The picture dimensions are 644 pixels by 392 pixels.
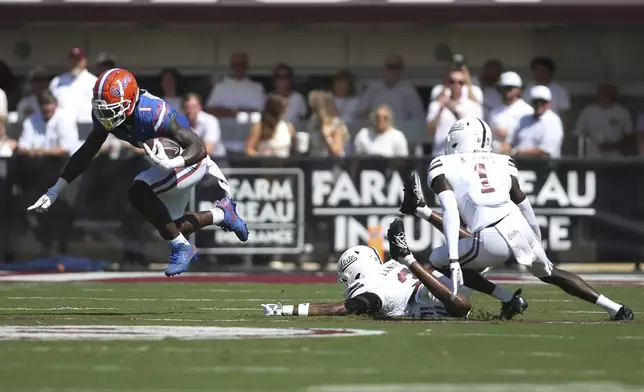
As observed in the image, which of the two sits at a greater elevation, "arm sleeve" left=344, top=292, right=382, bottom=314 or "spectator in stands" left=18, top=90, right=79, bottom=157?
"spectator in stands" left=18, top=90, right=79, bottom=157

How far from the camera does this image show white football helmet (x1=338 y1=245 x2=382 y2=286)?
34.9 ft

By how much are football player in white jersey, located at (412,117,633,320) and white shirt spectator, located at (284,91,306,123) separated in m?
7.88

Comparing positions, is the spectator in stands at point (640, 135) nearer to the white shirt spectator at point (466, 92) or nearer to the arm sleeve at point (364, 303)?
the white shirt spectator at point (466, 92)

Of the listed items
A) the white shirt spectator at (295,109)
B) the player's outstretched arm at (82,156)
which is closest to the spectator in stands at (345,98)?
the white shirt spectator at (295,109)

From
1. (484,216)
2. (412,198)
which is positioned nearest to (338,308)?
(412,198)

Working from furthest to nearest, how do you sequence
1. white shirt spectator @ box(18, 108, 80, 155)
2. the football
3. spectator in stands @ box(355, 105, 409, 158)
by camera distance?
white shirt spectator @ box(18, 108, 80, 155), spectator in stands @ box(355, 105, 409, 158), the football

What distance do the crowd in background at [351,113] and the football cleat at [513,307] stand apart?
22.8ft

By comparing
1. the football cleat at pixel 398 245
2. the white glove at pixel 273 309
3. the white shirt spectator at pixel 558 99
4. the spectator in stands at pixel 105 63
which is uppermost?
the spectator in stands at pixel 105 63

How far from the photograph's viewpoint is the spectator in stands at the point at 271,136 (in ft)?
58.0

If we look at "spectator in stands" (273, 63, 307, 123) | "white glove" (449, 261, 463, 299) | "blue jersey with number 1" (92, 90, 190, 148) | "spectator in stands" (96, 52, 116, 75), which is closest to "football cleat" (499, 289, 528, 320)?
"white glove" (449, 261, 463, 299)

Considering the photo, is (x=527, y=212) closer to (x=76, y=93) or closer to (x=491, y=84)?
(x=491, y=84)

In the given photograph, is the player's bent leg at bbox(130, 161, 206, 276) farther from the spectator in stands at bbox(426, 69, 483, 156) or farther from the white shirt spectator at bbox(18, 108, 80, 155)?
the white shirt spectator at bbox(18, 108, 80, 155)

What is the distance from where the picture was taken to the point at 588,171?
56.5 ft

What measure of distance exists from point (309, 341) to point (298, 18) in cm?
1081
